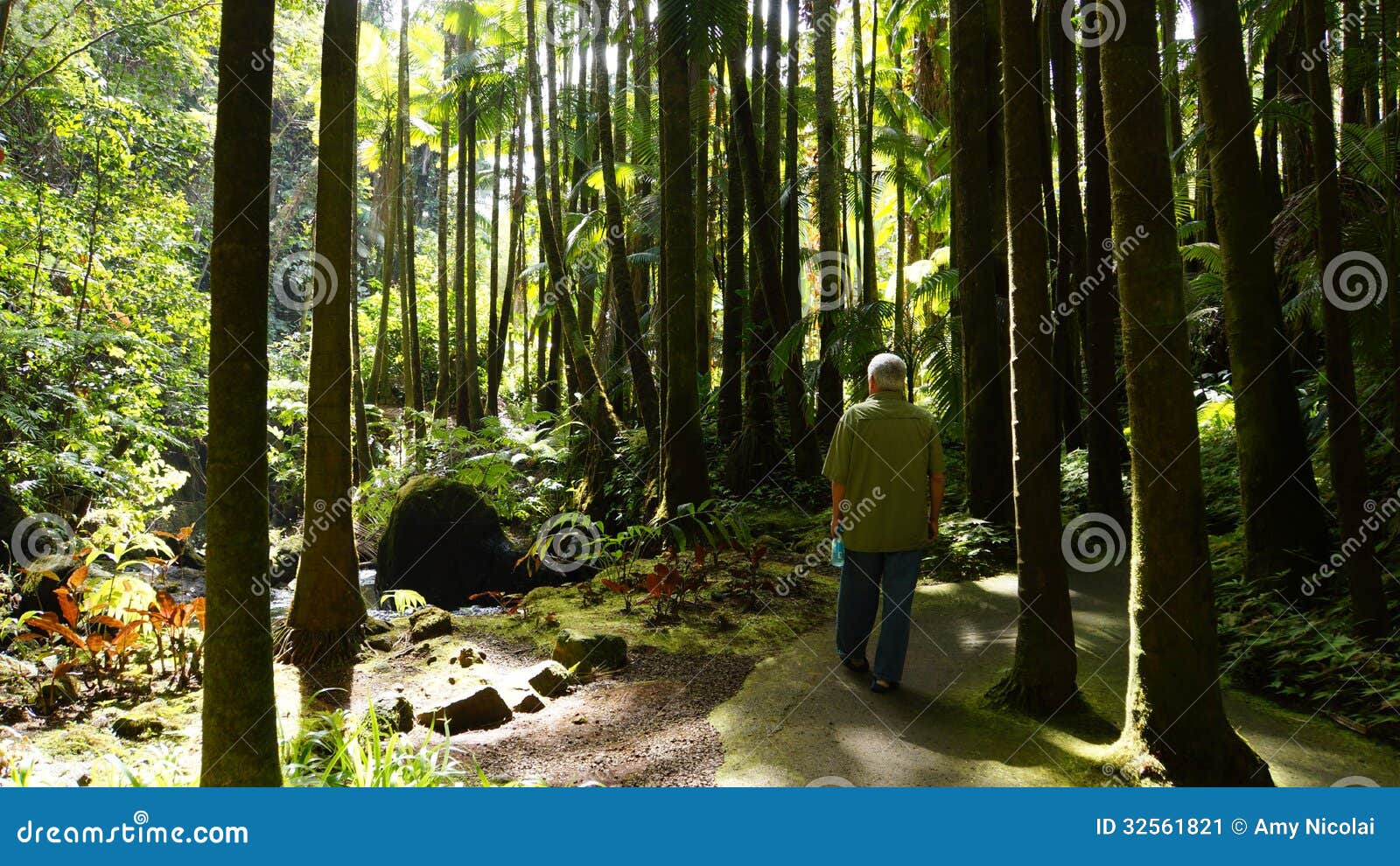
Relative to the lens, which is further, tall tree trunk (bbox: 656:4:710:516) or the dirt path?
tall tree trunk (bbox: 656:4:710:516)

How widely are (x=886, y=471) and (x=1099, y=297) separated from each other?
3.66m

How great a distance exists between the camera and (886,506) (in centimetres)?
528

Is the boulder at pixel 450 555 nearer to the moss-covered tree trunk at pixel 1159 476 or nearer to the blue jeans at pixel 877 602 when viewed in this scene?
the blue jeans at pixel 877 602

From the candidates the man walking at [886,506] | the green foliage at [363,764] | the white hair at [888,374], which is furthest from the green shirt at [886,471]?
the green foliage at [363,764]

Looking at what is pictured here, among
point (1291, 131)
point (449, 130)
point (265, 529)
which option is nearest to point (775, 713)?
point (265, 529)

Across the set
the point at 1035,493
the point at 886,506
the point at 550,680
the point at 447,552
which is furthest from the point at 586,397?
the point at 1035,493

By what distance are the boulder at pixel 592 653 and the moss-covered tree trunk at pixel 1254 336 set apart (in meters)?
4.57

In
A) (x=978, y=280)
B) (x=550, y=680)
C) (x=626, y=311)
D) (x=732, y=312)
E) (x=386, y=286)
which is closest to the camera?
(x=550, y=680)

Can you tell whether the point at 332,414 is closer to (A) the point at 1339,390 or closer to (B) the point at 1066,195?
(A) the point at 1339,390

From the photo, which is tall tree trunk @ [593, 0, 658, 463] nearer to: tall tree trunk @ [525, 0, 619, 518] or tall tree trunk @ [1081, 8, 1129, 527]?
tall tree trunk @ [525, 0, 619, 518]

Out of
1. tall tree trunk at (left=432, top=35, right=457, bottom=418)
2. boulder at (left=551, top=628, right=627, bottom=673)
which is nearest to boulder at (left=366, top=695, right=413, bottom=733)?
boulder at (left=551, top=628, right=627, bottom=673)

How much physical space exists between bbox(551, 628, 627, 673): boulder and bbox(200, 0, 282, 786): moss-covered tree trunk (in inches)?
128

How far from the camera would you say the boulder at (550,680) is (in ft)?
18.5

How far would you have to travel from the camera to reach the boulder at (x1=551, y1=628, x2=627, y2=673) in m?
6.05
